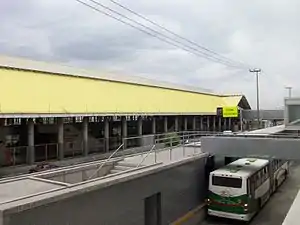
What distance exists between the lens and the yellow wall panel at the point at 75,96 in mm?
22438

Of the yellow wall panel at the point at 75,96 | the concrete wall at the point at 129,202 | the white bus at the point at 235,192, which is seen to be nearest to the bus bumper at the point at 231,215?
the white bus at the point at 235,192

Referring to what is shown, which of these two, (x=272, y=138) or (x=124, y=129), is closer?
(x=272, y=138)

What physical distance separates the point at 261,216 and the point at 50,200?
12.5 metres

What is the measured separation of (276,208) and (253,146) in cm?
393

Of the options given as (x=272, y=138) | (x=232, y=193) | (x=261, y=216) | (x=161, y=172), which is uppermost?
(x=272, y=138)

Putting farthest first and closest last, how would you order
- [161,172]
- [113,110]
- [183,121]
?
[183,121] → [113,110] → [161,172]

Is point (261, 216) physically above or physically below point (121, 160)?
below

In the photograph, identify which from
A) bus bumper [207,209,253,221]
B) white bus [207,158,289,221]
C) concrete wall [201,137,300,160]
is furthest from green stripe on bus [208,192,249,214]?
concrete wall [201,137,300,160]

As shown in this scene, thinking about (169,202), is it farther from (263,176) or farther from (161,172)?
(263,176)

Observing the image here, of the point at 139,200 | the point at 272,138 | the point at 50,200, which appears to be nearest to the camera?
the point at 50,200

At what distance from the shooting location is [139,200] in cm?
1251

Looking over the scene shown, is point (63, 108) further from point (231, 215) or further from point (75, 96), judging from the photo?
Result: point (231, 215)

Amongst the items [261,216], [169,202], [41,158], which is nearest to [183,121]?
[41,158]

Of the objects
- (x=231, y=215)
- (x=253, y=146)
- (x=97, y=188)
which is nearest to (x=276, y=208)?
(x=253, y=146)
